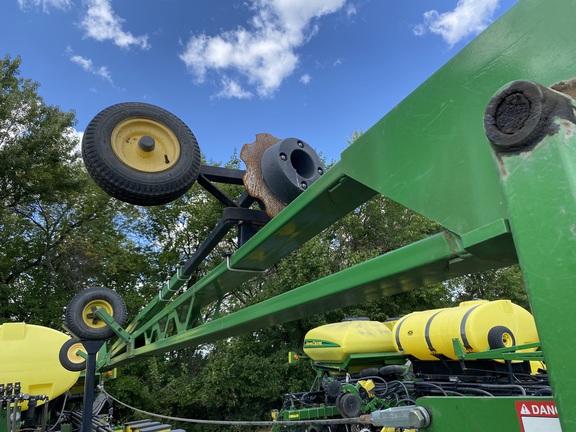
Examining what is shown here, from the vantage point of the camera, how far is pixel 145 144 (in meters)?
2.86

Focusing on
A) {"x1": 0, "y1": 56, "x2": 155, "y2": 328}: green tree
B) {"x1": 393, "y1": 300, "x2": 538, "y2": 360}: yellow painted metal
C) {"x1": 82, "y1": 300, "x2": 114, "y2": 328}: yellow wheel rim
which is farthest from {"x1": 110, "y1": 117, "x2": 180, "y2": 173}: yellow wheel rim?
{"x1": 0, "y1": 56, "x2": 155, "y2": 328}: green tree

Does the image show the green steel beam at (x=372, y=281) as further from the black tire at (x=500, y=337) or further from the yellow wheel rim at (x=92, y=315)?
the black tire at (x=500, y=337)

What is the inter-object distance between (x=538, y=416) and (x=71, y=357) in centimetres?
646

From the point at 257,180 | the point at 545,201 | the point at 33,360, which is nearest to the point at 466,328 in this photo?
the point at 257,180

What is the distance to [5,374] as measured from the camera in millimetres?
5668

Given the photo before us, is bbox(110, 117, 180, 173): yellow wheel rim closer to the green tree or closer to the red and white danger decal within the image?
the red and white danger decal

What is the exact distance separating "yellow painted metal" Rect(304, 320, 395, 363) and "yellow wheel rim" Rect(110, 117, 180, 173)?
6.53 m

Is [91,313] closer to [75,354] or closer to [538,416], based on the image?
[75,354]

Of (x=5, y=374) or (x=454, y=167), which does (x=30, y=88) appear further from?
(x=454, y=167)

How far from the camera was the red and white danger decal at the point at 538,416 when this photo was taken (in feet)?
3.42

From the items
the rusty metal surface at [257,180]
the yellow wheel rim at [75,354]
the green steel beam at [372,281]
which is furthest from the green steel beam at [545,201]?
the yellow wheel rim at [75,354]

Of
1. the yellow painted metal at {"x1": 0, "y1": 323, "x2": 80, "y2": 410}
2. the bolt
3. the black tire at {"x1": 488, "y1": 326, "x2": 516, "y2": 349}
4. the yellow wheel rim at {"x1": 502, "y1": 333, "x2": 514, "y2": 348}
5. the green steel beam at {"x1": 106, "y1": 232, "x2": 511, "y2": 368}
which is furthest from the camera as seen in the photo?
the yellow wheel rim at {"x1": 502, "y1": 333, "x2": 514, "y2": 348}

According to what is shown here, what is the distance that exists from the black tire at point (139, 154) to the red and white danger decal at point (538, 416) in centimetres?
228

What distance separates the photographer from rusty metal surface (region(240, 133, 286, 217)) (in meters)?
2.95
